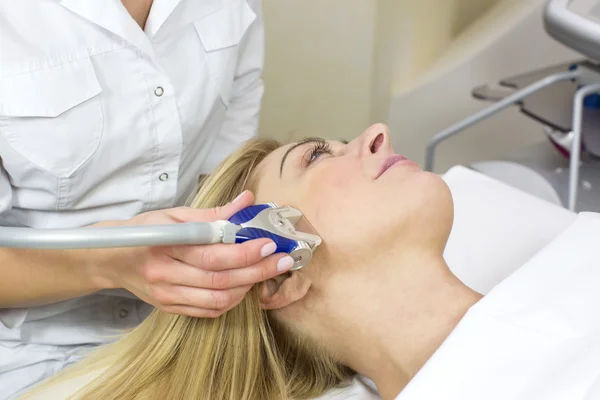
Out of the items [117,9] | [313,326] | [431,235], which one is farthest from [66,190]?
[431,235]

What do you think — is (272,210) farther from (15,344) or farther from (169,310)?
(15,344)

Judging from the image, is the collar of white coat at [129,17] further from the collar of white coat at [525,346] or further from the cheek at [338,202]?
the collar of white coat at [525,346]

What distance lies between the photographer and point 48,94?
0.89 meters

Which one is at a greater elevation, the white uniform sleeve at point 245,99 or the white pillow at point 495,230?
the white uniform sleeve at point 245,99

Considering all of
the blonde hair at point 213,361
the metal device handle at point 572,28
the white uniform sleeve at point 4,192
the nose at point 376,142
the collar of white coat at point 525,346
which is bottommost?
the blonde hair at point 213,361

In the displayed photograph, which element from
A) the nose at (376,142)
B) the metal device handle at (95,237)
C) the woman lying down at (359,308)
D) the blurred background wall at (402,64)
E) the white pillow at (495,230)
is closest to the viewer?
the metal device handle at (95,237)

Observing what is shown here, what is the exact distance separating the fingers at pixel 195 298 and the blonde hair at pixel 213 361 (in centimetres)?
15

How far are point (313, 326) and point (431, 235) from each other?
236 mm

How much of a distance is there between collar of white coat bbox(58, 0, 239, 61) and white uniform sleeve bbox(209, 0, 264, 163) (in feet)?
0.68

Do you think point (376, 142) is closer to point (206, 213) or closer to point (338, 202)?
point (338, 202)

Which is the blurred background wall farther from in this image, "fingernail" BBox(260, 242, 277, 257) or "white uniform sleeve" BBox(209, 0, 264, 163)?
"fingernail" BBox(260, 242, 277, 257)

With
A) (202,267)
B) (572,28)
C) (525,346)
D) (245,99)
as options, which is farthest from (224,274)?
(572,28)

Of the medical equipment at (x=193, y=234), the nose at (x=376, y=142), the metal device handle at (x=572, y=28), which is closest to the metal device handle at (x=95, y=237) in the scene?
the medical equipment at (x=193, y=234)

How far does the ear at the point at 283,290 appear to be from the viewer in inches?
36.0
